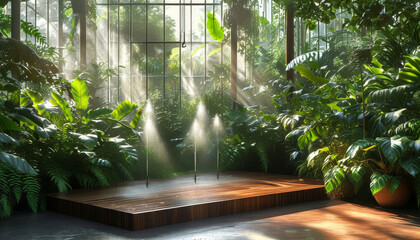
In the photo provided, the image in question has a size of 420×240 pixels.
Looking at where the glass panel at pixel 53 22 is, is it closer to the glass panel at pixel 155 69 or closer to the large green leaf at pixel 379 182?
the glass panel at pixel 155 69

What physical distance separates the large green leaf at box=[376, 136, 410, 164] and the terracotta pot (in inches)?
22.4

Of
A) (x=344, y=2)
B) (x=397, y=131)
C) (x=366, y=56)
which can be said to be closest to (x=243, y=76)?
(x=366, y=56)

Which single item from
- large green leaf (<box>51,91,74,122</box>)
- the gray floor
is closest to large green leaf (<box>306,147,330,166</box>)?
the gray floor

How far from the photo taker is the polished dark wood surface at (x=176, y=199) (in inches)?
150

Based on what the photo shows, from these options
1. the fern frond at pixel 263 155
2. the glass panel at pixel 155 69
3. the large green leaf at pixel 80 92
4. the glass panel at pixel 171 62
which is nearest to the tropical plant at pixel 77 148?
the large green leaf at pixel 80 92

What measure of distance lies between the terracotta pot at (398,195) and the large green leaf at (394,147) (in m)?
0.57

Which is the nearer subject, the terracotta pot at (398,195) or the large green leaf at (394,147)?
the large green leaf at (394,147)

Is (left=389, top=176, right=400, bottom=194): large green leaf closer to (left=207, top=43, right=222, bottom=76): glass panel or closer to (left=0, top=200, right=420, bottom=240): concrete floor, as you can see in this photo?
(left=0, top=200, right=420, bottom=240): concrete floor

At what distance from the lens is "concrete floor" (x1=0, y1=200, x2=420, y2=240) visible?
3412mm

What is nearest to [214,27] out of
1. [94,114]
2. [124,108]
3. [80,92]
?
[124,108]

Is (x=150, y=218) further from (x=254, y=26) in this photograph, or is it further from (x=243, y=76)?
(x=243, y=76)

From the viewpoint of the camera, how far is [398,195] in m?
4.61

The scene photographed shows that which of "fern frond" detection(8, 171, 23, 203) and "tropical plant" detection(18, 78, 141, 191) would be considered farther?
"tropical plant" detection(18, 78, 141, 191)

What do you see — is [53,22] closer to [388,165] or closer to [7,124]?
[7,124]
